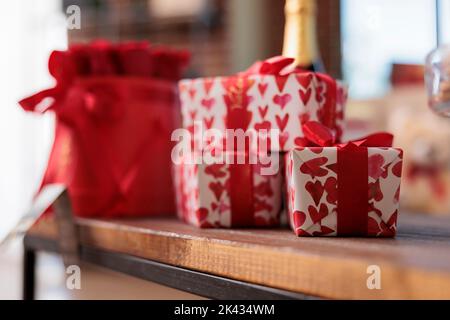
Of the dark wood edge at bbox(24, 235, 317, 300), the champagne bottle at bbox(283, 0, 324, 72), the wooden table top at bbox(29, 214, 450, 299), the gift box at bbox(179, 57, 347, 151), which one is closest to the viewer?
the wooden table top at bbox(29, 214, 450, 299)

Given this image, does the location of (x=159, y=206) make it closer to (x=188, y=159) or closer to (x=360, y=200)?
(x=188, y=159)

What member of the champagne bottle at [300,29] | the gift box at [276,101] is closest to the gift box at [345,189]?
the gift box at [276,101]

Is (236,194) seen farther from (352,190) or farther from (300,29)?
(300,29)

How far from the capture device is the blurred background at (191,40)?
2.87m

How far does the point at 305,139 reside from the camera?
71cm

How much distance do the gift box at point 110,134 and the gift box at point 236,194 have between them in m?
0.25

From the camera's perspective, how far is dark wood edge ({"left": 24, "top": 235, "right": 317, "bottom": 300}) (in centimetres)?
53

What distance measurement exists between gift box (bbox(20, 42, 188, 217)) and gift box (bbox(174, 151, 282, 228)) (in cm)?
25

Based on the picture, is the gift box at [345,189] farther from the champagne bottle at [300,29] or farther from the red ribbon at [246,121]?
the champagne bottle at [300,29]

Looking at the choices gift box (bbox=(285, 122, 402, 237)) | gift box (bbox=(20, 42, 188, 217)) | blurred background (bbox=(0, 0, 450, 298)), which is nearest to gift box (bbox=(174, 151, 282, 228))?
gift box (bbox=(285, 122, 402, 237))

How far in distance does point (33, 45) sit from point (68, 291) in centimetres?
228

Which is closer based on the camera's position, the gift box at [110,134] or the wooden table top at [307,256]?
the wooden table top at [307,256]

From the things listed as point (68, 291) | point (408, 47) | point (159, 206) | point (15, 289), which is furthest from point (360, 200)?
point (408, 47)

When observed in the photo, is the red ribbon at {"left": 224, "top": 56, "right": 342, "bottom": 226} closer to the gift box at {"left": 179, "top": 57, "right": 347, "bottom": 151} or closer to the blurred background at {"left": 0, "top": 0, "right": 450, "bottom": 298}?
the gift box at {"left": 179, "top": 57, "right": 347, "bottom": 151}
